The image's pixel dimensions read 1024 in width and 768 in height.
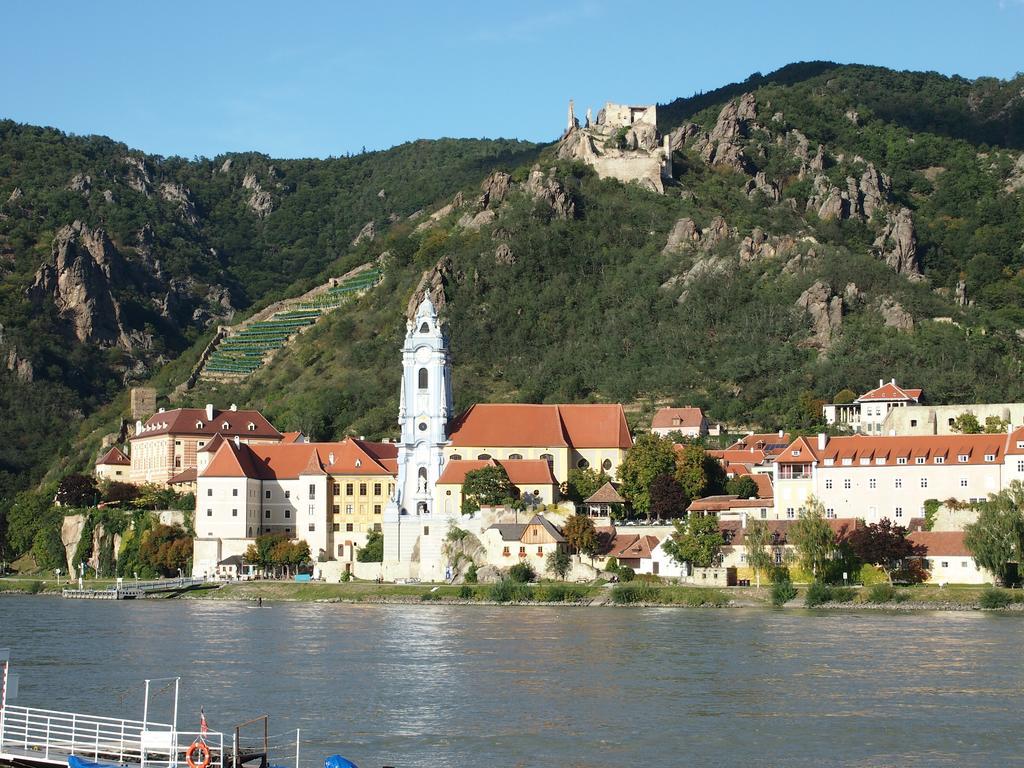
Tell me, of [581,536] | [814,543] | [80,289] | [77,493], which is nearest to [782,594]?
[814,543]

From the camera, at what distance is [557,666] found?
2124 inches

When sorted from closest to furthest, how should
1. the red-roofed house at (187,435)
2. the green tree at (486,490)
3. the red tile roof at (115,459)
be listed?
the green tree at (486,490) → the red-roofed house at (187,435) → the red tile roof at (115,459)

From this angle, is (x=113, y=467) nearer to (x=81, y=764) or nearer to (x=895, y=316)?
(x=895, y=316)

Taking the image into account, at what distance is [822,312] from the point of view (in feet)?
413

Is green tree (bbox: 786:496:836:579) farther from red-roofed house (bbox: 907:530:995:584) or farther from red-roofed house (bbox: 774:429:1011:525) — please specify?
red-roofed house (bbox: 774:429:1011:525)

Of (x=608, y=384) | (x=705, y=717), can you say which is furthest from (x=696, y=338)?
(x=705, y=717)

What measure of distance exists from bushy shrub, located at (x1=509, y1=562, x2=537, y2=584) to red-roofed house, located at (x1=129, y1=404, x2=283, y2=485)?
3669cm

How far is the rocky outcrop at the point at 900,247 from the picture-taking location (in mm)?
143000

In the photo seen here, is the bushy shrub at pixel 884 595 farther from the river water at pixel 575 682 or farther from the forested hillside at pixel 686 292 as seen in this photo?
the forested hillside at pixel 686 292

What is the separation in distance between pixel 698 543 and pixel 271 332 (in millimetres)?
87260

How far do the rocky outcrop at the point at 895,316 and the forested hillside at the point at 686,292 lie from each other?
0.23m

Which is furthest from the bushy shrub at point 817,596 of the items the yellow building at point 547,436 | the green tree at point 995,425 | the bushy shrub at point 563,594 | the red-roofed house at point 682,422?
the red-roofed house at point 682,422

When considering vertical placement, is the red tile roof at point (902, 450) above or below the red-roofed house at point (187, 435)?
below

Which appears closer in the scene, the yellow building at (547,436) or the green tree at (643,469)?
the green tree at (643,469)
